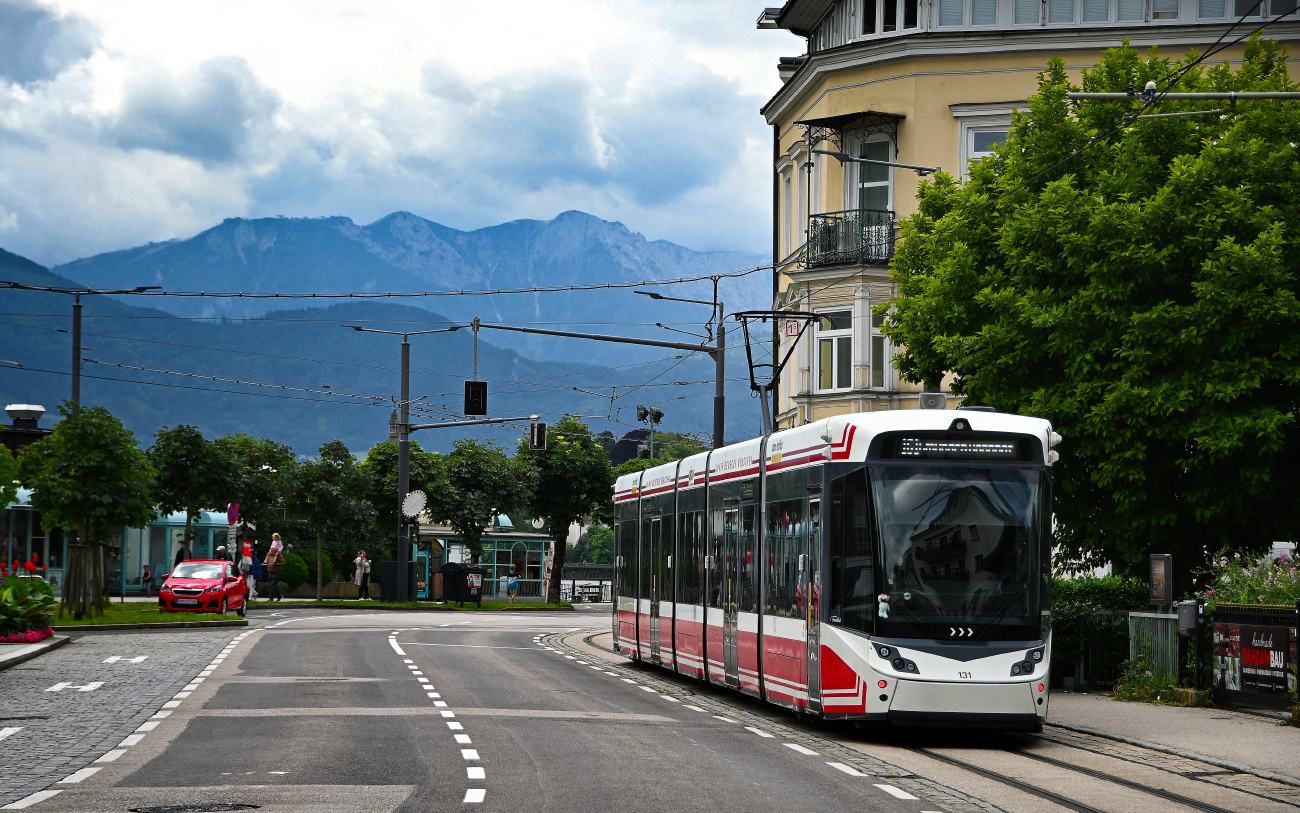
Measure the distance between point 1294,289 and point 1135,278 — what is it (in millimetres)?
2103

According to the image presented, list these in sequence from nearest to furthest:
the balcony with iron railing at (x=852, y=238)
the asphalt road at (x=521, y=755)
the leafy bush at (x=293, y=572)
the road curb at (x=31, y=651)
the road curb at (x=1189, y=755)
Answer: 1. the asphalt road at (x=521, y=755)
2. the road curb at (x=1189, y=755)
3. the road curb at (x=31, y=651)
4. the balcony with iron railing at (x=852, y=238)
5. the leafy bush at (x=293, y=572)

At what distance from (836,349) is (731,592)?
1752 centimetres

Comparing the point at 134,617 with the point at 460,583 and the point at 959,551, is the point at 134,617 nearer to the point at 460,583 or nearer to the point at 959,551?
the point at 460,583

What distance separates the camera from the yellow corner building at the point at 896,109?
118 feet

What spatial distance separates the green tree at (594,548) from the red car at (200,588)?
317 feet

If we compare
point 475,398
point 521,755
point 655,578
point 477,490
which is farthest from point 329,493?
point 521,755

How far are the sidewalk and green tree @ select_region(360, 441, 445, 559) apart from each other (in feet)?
147

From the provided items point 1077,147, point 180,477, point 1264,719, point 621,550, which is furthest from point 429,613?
point 1264,719

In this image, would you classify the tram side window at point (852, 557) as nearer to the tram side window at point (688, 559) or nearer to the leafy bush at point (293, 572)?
the tram side window at point (688, 559)

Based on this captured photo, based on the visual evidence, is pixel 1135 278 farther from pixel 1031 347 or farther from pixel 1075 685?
pixel 1075 685

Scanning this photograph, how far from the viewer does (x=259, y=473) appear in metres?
59.8

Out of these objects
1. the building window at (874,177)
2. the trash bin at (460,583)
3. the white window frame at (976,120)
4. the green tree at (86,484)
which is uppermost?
the white window frame at (976,120)

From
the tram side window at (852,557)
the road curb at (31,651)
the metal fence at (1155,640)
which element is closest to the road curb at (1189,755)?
the tram side window at (852,557)

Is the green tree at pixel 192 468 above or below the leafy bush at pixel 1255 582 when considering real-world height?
above
